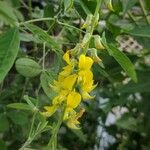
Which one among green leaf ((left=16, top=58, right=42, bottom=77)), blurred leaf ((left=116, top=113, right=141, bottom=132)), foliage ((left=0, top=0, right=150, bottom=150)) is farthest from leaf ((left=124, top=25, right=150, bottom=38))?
blurred leaf ((left=116, top=113, right=141, bottom=132))

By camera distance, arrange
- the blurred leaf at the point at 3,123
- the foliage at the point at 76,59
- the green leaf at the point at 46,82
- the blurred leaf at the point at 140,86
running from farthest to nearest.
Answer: the blurred leaf at the point at 140,86
the blurred leaf at the point at 3,123
the green leaf at the point at 46,82
the foliage at the point at 76,59

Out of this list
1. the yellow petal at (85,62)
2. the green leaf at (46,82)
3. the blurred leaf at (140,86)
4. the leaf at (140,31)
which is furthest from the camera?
the blurred leaf at (140,86)

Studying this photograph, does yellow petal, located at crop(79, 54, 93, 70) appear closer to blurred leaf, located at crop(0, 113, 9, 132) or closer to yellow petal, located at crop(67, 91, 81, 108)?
yellow petal, located at crop(67, 91, 81, 108)

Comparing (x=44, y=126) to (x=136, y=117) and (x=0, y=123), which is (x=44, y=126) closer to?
(x=0, y=123)

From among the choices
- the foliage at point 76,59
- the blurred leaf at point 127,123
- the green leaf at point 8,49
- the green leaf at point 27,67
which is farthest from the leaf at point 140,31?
the blurred leaf at point 127,123

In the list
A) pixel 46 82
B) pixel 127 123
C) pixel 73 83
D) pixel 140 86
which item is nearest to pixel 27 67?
pixel 46 82

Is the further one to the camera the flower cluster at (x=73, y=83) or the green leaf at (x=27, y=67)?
the green leaf at (x=27, y=67)

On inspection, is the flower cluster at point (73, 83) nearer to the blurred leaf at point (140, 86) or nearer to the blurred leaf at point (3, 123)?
the blurred leaf at point (3, 123)

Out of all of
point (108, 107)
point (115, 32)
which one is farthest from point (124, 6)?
point (108, 107)

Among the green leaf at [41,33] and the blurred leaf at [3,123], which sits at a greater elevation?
the green leaf at [41,33]
